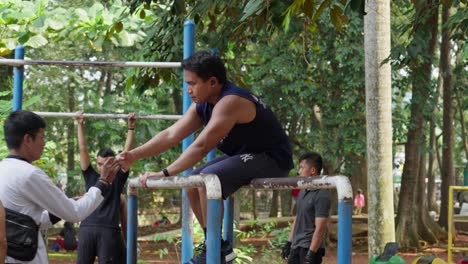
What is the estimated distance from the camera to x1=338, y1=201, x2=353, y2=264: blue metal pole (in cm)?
297

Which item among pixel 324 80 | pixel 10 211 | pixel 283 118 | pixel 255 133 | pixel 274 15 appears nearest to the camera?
pixel 10 211

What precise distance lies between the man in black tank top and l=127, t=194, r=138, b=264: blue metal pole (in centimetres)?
26

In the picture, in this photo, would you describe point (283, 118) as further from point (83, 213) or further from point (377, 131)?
point (83, 213)

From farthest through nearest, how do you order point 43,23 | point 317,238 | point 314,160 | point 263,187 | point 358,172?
point 358,172 < point 43,23 < point 314,160 < point 317,238 < point 263,187

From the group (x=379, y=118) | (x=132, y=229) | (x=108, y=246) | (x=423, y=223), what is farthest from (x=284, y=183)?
(x=423, y=223)

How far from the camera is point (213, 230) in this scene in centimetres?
340

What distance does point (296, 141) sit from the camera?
19.2 m

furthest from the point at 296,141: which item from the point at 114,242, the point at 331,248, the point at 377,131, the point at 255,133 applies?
the point at 255,133

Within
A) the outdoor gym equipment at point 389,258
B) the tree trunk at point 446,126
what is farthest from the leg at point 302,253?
the tree trunk at point 446,126

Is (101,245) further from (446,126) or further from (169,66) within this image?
(446,126)

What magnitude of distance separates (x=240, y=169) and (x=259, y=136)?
0.96ft

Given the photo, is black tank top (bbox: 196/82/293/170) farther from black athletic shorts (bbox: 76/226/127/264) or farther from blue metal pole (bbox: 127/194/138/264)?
black athletic shorts (bbox: 76/226/127/264)

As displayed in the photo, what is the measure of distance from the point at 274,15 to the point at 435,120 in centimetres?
1154

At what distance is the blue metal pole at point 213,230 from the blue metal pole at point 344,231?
0.55 m
